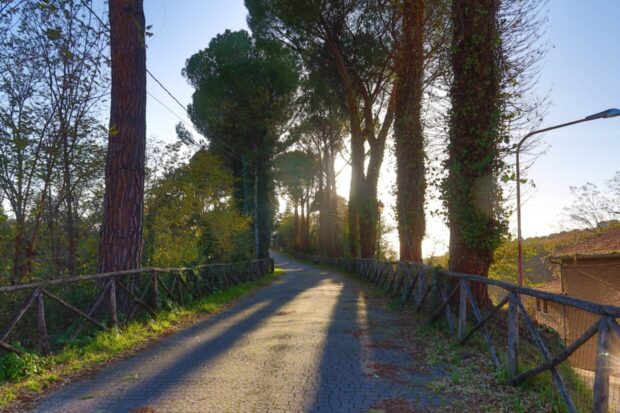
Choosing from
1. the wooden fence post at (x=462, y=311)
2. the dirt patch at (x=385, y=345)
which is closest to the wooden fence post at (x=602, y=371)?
the wooden fence post at (x=462, y=311)

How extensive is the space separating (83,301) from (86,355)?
1.49 metres

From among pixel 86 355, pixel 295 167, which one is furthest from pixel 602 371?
pixel 295 167

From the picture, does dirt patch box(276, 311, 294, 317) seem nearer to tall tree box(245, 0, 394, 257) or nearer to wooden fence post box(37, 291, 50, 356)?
wooden fence post box(37, 291, 50, 356)

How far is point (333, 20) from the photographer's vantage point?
68.4 ft

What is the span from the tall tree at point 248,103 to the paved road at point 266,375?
17406mm

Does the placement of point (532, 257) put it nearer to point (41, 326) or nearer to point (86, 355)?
point (86, 355)

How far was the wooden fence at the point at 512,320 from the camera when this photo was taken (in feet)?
10.4

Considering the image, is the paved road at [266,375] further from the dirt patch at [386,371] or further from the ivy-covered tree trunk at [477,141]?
the ivy-covered tree trunk at [477,141]

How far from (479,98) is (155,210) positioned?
9.74 metres

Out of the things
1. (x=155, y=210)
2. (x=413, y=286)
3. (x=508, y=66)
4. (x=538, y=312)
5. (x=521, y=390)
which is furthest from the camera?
(x=155, y=210)

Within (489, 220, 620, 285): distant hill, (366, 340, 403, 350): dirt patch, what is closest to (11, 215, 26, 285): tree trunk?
(366, 340, 403, 350): dirt patch

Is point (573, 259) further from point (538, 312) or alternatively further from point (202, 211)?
point (202, 211)

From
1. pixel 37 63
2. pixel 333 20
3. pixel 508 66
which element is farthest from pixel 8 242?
pixel 333 20

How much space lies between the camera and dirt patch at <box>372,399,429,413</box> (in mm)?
3882
